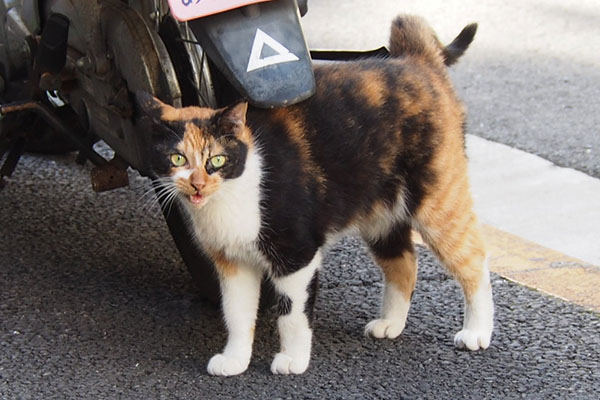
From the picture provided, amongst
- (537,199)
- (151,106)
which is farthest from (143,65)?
(537,199)

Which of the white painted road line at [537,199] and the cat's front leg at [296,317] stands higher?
the cat's front leg at [296,317]

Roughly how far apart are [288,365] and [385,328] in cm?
45

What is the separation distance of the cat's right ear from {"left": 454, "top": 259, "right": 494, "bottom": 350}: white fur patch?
1.28m

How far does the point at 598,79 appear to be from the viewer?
618 cm

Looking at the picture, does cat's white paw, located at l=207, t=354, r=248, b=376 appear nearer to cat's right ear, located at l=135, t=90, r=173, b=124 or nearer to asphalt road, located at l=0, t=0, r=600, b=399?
asphalt road, located at l=0, t=0, r=600, b=399

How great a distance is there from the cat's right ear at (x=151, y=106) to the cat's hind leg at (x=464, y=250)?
0.97m

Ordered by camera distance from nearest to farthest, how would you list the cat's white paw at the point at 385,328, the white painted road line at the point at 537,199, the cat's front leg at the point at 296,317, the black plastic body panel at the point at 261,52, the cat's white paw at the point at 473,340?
the black plastic body panel at the point at 261,52
the cat's front leg at the point at 296,317
the cat's white paw at the point at 473,340
the cat's white paw at the point at 385,328
the white painted road line at the point at 537,199

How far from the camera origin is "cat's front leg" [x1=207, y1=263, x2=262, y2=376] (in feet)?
10.8

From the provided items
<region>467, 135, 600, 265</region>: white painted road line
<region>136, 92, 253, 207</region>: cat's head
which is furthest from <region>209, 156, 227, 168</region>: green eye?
<region>467, 135, 600, 265</region>: white painted road line

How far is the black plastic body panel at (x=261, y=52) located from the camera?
2990mm

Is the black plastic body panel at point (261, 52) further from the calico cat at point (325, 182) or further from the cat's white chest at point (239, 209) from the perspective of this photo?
the cat's white chest at point (239, 209)

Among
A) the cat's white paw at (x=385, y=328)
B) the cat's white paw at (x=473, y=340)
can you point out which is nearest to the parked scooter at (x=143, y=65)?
the cat's white paw at (x=385, y=328)

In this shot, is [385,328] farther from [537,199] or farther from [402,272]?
[537,199]

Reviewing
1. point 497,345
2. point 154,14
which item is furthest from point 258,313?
point 154,14
